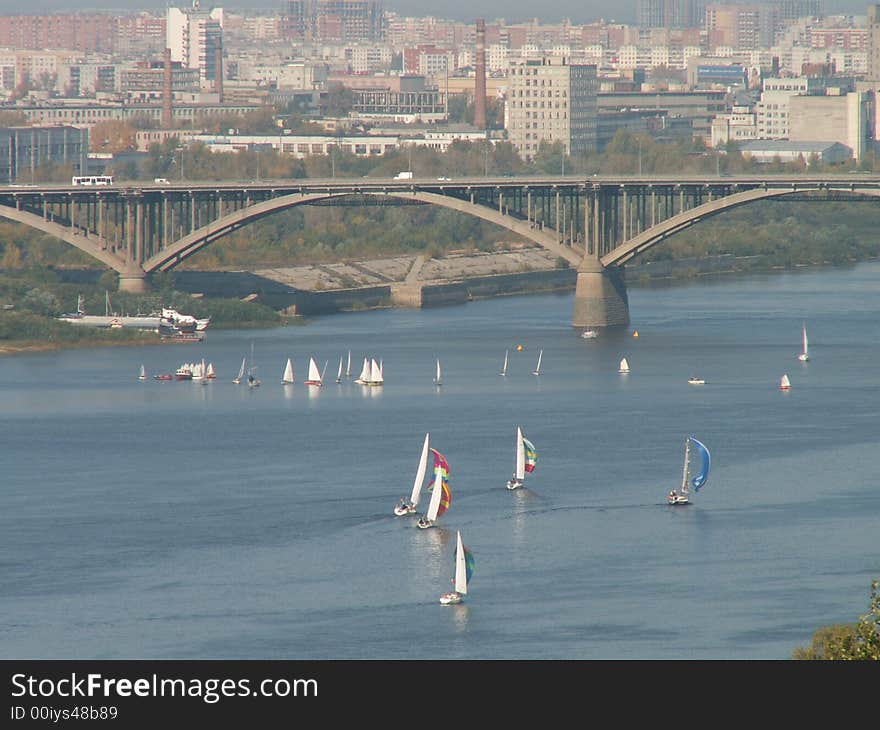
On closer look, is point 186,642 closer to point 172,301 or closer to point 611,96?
point 172,301

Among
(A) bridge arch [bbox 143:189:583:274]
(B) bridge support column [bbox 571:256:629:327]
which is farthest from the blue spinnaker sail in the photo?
(A) bridge arch [bbox 143:189:583:274]

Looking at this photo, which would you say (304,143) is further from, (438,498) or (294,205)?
(438,498)

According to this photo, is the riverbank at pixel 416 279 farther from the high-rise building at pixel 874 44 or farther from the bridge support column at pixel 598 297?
the high-rise building at pixel 874 44

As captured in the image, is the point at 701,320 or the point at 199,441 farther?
the point at 701,320

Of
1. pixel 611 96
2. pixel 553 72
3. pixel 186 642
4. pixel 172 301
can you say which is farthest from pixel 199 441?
pixel 611 96

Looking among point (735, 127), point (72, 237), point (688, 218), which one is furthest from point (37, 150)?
point (735, 127)
